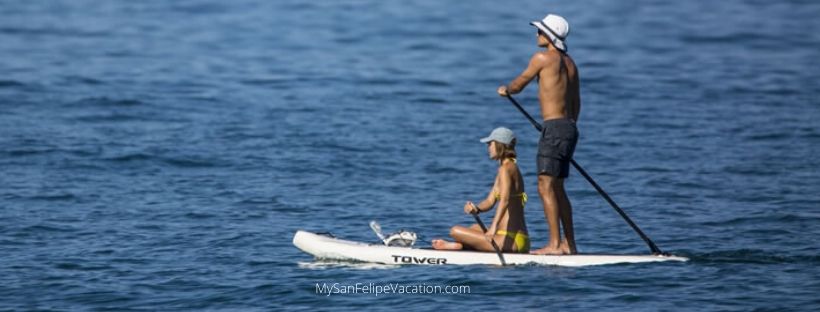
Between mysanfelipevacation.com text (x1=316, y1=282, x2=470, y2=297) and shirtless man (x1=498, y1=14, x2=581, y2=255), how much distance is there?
1.15 metres

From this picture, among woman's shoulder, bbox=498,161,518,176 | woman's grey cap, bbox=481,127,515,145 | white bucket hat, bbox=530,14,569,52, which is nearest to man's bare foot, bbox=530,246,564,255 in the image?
woman's shoulder, bbox=498,161,518,176

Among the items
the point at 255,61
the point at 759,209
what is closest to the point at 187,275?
the point at 759,209

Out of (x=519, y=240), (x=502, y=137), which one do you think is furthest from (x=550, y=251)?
(x=502, y=137)

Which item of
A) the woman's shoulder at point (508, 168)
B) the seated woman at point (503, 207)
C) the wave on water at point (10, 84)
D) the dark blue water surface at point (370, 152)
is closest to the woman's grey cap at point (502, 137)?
the seated woman at point (503, 207)

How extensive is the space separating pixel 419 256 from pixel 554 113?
1.91 meters

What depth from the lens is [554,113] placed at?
14.3 m

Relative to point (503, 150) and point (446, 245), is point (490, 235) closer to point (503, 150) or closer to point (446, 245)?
point (446, 245)

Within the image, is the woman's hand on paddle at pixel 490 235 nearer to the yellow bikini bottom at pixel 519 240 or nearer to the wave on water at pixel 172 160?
the yellow bikini bottom at pixel 519 240

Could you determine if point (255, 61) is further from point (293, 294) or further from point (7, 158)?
point (293, 294)

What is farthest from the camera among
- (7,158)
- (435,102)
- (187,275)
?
(435,102)

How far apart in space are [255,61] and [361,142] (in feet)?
35.9

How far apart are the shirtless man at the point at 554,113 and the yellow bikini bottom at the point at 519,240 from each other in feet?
0.43

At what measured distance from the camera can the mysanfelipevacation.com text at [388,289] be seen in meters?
13.6

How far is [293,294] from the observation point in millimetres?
13633
